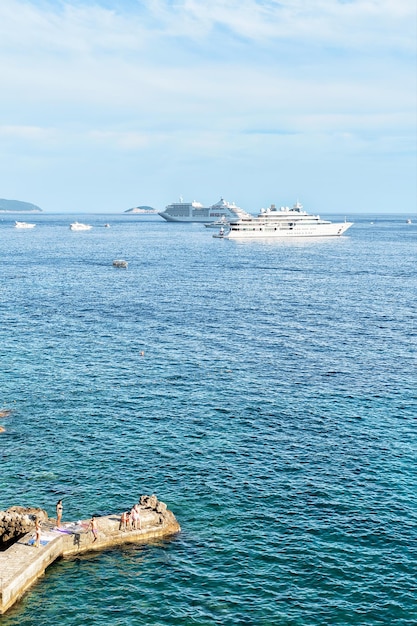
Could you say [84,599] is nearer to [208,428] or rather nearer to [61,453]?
[61,453]

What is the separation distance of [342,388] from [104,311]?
5561cm

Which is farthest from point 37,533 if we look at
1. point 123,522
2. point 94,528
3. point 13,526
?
point 123,522

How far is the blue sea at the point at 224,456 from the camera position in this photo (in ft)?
126

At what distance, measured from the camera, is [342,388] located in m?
72.4

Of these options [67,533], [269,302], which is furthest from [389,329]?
[67,533]

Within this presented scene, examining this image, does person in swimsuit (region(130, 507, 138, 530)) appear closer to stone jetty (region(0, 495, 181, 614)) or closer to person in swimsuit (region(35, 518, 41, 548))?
stone jetty (region(0, 495, 181, 614))

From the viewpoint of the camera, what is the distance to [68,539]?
43.2 meters

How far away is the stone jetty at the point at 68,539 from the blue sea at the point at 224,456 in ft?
2.58

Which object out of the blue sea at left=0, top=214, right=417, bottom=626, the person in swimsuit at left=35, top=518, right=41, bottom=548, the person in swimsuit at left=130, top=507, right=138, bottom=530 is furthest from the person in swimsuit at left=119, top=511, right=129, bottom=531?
the person in swimsuit at left=35, top=518, right=41, bottom=548

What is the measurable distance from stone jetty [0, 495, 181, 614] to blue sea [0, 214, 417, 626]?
30.9 inches

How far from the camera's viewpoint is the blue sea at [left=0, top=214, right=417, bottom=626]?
38.4 meters

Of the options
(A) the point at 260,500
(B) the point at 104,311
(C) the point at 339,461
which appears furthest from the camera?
(B) the point at 104,311

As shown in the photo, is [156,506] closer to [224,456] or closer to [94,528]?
[94,528]

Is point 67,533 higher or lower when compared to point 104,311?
lower
